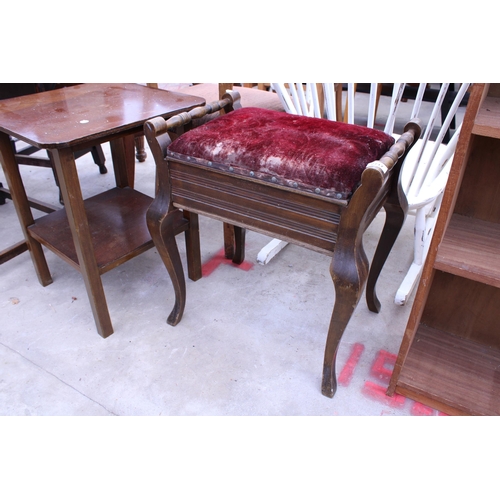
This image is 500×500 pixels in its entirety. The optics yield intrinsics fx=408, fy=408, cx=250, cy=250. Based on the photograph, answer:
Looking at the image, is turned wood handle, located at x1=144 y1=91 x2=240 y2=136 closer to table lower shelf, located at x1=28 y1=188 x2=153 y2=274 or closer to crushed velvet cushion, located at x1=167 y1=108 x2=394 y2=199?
crushed velvet cushion, located at x1=167 y1=108 x2=394 y2=199

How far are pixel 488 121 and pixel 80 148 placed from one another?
1041mm

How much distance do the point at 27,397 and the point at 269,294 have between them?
902 mm

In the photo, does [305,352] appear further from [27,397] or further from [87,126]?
[87,126]

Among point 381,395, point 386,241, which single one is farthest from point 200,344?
point 386,241

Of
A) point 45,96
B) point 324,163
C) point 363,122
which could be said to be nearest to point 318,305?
point 324,163

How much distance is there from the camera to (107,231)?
154 centimetres

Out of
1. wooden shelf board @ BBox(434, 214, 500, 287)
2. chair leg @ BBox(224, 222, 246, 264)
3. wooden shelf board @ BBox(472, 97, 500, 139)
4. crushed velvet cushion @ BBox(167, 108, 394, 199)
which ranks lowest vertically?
chair leg @ BBox(224, 222, 246, 264)

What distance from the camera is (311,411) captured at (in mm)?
1206

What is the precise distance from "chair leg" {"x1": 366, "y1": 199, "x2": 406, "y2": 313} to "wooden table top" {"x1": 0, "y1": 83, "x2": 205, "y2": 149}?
2.42ft

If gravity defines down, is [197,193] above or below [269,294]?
above

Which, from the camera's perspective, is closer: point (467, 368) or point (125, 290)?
point (467, 368)

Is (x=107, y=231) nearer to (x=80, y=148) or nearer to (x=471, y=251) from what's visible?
(x=80, y=148)

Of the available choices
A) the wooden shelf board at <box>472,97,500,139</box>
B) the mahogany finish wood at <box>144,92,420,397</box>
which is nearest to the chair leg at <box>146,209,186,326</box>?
the mahogany finish wood at <box>144,92,420,397</box>

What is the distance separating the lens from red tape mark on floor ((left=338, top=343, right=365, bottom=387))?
1.31 m
